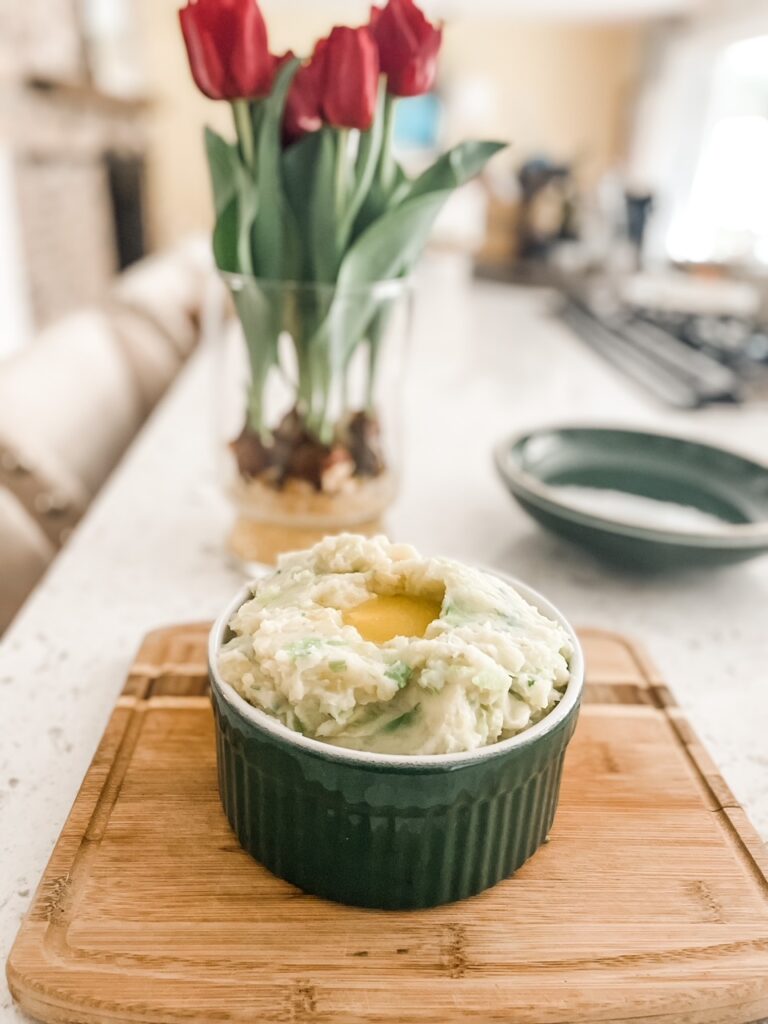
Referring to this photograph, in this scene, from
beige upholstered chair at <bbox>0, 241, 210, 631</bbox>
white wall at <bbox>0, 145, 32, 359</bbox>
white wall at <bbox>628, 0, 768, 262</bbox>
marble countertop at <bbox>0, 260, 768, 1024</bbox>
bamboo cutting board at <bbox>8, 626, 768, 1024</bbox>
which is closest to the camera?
bamboo cutting board at <bbox>8, 626, 768, 1024</bbox>

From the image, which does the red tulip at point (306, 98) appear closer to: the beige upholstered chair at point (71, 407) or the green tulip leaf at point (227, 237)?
the green tulip leaf at point (227, 237)

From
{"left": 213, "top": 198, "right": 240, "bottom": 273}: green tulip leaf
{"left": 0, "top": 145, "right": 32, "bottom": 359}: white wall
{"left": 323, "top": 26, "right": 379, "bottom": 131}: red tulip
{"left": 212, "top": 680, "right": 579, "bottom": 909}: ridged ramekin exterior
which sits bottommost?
{"left": 0, "top": 145, "right": 32, "bottom": 359}: white wall

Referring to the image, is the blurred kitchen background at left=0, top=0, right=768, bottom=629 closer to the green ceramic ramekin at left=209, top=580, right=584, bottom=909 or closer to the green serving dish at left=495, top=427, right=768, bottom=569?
the green serving dish at left=495, top=427, right=768, bottom=569

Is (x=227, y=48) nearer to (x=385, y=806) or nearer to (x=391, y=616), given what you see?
(x=391, y=616)

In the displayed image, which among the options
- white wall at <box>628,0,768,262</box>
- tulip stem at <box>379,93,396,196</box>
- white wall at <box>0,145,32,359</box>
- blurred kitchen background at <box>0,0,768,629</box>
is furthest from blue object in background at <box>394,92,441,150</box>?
tulip stem at <box>379,93,396,196</box>

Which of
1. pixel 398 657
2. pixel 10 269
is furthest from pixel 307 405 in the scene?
pixel 10 269

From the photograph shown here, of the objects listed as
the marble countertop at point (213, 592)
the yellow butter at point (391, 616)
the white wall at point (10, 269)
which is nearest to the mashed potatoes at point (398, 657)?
the yellow butter at point (391, 616)

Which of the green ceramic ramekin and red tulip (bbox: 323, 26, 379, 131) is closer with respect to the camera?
the green ceramic ramekin
